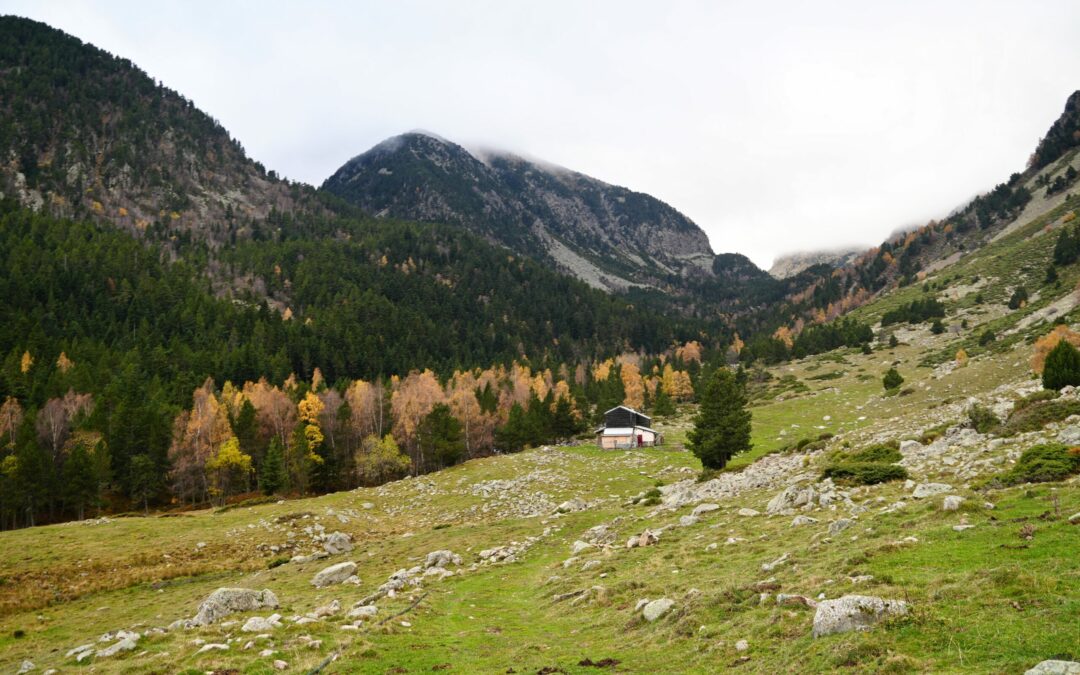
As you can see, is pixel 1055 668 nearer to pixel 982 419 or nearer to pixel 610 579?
pixel 610 579

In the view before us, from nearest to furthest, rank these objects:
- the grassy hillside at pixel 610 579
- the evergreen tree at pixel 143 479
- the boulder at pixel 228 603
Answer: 1. the grassy hillside at pixel 610 579
2. the boulder at pixel 228 603
3. the evergreen tree at pixel 143 479

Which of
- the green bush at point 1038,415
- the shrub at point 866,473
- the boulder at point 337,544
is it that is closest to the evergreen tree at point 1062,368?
the green bush at point 1038,415

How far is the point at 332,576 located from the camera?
31047 mm

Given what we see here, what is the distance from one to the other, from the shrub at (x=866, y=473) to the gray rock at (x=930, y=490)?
4.85 metres

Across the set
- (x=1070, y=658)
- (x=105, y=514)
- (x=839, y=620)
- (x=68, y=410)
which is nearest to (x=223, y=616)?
(x=839, y=620)

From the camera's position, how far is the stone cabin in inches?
3398

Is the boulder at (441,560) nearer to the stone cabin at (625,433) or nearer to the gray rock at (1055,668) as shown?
the gray rock at (1055,668)

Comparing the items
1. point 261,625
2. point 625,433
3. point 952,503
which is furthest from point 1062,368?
point 625,433

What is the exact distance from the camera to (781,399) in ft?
347

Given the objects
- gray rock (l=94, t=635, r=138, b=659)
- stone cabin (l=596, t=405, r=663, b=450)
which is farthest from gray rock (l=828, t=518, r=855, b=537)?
stone cabin (l=596, t=405, r=663, b=450)

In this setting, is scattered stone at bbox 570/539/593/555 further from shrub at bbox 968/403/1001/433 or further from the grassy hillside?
shrub at bbox 968/403/1001/433

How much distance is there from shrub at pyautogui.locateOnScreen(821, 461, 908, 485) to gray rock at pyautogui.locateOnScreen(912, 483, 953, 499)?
15.9 ft

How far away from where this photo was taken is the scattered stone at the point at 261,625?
1778 cm

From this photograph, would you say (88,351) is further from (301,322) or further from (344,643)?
(344,643)
